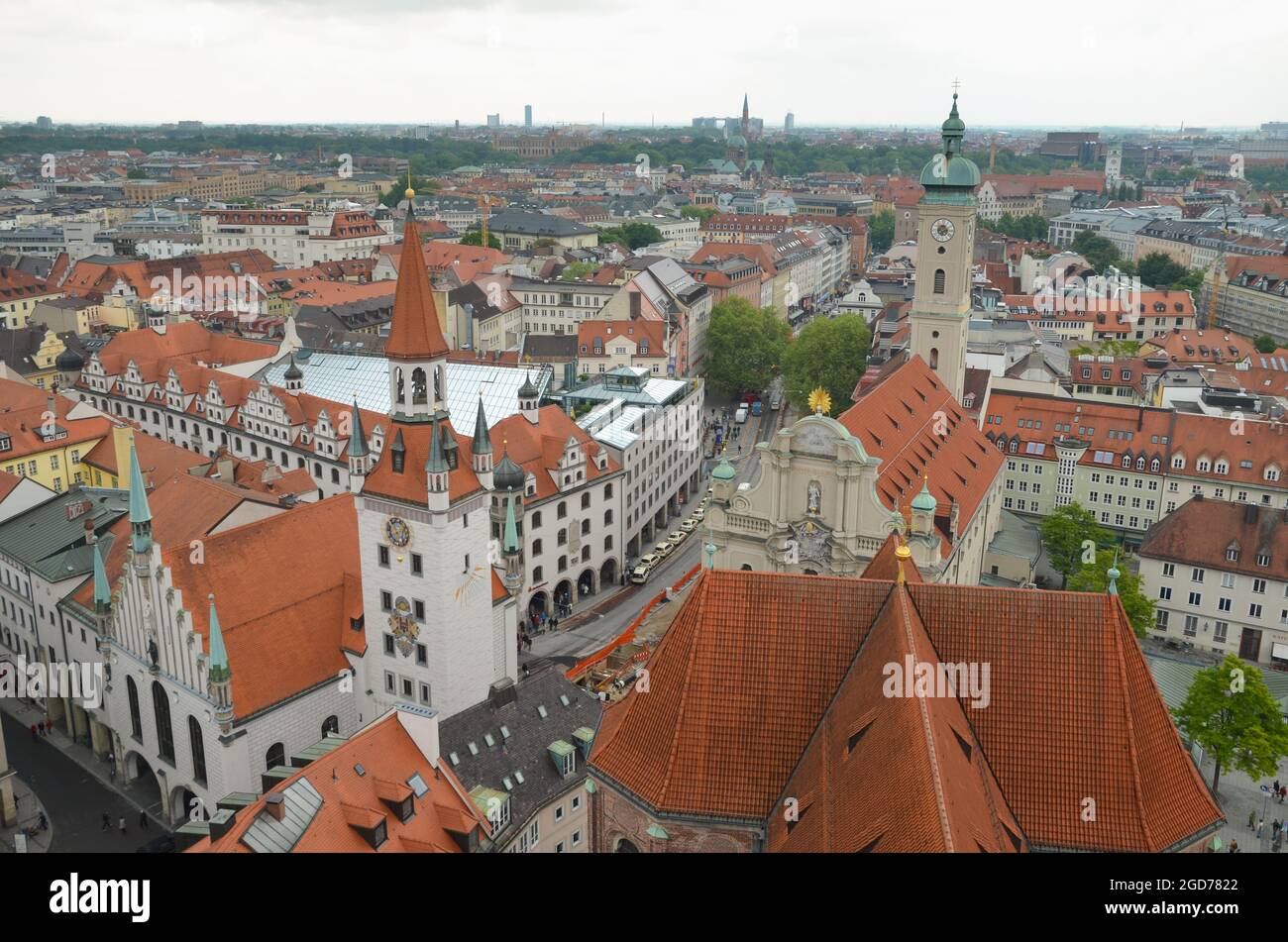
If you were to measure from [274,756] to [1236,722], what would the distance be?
40705mm

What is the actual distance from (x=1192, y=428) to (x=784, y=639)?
204ft

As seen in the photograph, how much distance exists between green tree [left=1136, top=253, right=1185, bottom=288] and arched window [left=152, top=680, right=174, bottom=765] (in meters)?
170

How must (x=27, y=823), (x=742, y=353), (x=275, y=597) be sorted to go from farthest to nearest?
(x=742, y=353) → (x=27, y=823) → (x=275, y=597)

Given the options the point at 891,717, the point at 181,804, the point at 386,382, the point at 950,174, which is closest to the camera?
the point at 891,717

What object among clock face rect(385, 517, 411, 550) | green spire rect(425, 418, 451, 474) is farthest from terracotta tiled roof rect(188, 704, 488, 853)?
green spire rect(425, 418, 451, 474)

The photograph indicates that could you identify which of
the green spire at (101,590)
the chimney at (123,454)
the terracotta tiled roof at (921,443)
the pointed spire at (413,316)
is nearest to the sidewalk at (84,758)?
the green spire at (101,590)

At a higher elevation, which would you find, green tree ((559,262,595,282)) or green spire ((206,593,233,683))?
green tree ((559,262,595,282))

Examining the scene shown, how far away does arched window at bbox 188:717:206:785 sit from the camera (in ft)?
149

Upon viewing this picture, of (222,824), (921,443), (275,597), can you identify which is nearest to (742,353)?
(921,443)

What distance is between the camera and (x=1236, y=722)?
158 feet

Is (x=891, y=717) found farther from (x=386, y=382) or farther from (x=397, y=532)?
(x=386, y=382)

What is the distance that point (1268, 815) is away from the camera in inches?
1948

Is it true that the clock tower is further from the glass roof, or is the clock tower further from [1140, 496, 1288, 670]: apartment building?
the glass roof
